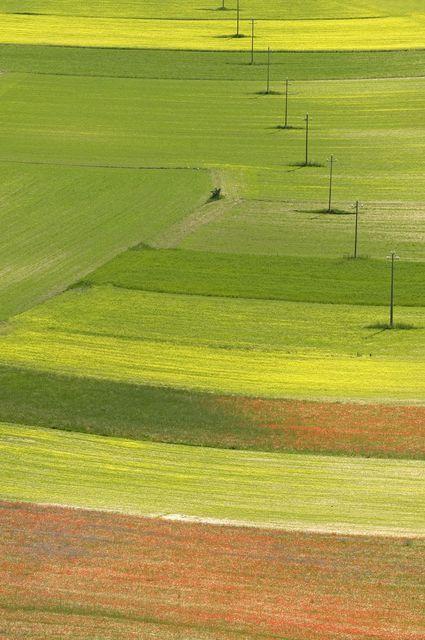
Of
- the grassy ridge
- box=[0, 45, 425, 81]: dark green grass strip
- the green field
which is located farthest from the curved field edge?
box=[0, 45, 425, 81]: dark green grass strip

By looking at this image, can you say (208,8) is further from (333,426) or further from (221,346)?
(333,426)

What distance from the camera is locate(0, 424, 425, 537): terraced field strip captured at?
1893 inches

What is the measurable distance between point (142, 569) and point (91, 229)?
44.8 meters

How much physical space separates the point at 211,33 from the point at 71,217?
51.6m

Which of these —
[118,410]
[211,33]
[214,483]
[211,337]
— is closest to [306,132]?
[211,33]

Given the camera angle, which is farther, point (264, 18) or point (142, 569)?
point (264, 18)

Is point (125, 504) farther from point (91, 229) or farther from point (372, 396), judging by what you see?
point (91, 229)

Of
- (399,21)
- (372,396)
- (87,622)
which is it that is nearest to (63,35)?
(399,21)

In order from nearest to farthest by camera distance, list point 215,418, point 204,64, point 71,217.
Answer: point 215,418 < point 71,217 < point 204,64

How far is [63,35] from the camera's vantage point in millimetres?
135875

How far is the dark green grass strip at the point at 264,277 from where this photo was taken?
73.8 meters

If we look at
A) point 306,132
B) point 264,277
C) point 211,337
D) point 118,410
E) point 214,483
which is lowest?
point 264,277

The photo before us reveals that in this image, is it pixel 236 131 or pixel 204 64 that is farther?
pixel 204 64

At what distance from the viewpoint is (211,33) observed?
449 feet
